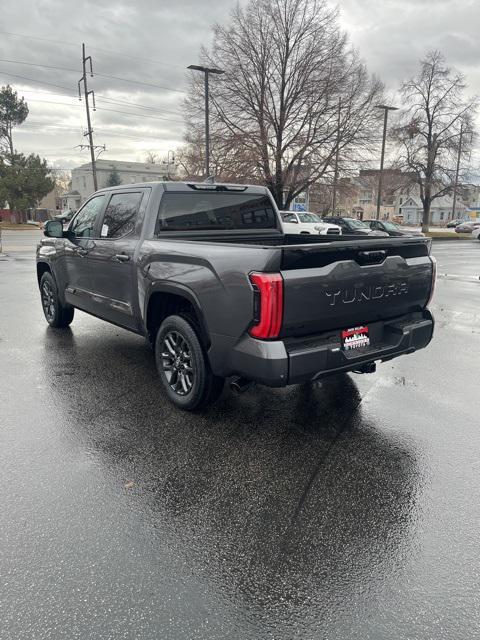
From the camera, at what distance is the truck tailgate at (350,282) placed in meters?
3.06

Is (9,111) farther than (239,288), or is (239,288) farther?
(9,111)

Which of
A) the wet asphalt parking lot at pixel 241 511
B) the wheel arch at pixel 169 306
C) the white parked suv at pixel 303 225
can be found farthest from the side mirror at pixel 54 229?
the white parked suv at pixel 303 225

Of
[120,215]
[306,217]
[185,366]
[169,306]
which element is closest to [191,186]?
[120,215]

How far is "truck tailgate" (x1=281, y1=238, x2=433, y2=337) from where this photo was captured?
306 centimetres

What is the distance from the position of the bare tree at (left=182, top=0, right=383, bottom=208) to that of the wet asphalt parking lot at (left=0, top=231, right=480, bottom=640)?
27.8 meters

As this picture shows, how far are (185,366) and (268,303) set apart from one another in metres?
1.27

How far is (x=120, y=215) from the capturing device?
4.89 metres

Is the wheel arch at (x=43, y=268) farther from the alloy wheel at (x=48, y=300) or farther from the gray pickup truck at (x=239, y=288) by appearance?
the gray pickup truck at (x=239, y=288)

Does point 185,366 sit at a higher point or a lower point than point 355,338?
lower

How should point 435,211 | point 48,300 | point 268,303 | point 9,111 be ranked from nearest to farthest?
point 268,303 < point 48,300 < point 9,111 < point 435,211

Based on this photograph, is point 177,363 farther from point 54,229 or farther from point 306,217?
point 306,217

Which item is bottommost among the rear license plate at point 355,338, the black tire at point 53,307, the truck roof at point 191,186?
the black tire at point 53,307

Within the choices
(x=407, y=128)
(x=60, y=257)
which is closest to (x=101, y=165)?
(x=407, y=128)

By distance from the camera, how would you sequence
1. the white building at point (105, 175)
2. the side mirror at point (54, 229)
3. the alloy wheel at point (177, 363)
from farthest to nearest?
the white building at point (105, 175), the side mirror at point (54, 229), the alloy wheel at point (177, 363)
